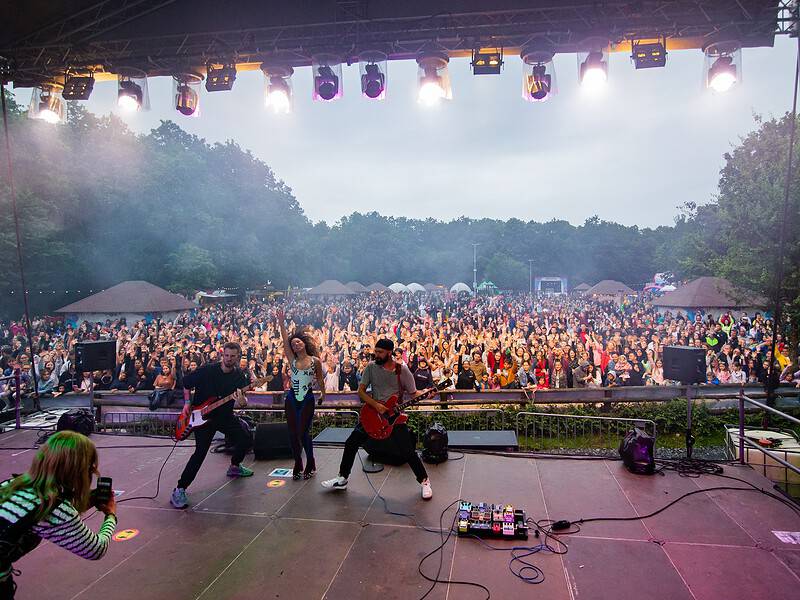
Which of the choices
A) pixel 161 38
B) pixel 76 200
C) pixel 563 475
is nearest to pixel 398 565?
pixel 563 475

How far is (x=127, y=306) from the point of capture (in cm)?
1820

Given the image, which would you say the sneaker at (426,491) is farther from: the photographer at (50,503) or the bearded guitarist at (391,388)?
the photographer at (50,503)

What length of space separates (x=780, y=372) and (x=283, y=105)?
37.4ft

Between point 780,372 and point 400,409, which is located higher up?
point 400,409

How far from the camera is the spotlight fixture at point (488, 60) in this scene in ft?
19.0

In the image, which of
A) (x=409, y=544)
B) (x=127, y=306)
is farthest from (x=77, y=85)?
(x=127, y=306)

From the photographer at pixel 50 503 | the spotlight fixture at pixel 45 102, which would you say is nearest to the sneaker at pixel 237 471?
the photographer at pixel 50 503

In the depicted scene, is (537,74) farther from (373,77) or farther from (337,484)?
(337,484)

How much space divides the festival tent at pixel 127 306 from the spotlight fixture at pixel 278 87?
14.2m

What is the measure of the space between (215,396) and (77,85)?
478 centimetres

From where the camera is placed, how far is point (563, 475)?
495 centimetres

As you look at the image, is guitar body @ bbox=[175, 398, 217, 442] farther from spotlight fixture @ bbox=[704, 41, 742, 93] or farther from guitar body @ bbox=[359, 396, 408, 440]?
spotlight fixture @ bbox=[704, 41, 742, 93]

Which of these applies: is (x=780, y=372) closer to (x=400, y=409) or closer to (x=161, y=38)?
(x=400, y=409)

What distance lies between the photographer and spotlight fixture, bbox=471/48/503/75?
19.0ft
